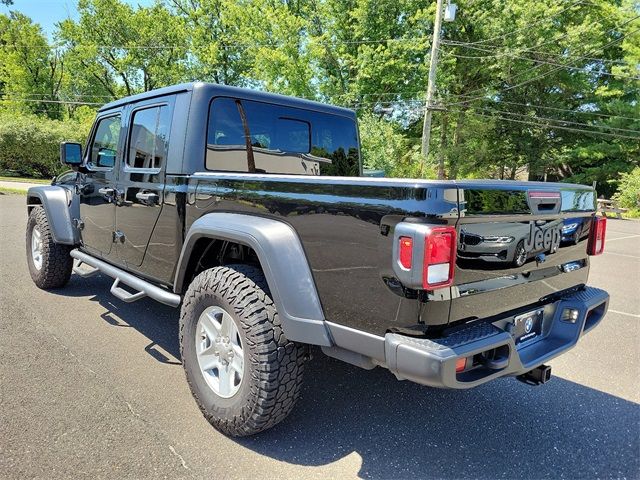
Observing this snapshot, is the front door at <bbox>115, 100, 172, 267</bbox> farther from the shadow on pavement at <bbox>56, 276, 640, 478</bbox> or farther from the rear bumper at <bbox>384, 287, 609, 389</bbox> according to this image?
the rear bumper at <bbox>384, 287, 609, 389</bbox>

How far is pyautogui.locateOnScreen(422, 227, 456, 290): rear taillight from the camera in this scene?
1754 mm

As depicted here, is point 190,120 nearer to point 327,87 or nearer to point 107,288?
point 107,288

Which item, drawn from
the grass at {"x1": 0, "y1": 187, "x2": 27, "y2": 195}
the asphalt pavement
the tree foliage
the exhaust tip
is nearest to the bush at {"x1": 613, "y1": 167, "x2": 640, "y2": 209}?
the tree foliage

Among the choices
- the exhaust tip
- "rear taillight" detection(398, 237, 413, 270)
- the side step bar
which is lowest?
the exhaust tip

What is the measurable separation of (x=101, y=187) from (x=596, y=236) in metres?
3.89

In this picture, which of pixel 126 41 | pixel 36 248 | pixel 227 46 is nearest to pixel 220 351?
pixel 36 248

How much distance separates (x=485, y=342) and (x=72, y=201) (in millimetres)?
4335

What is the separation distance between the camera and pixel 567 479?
227cm

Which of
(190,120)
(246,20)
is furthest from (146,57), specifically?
(190,120)

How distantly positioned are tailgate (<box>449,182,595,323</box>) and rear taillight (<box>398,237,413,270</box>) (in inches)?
9.8

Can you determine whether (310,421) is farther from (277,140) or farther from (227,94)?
(227,94)

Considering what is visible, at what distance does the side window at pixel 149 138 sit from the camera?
320 centimetres

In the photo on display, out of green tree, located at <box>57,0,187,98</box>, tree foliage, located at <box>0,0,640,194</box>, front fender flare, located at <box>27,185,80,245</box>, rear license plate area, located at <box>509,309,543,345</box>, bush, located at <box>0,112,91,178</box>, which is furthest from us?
green tree, located at <box>57,0,187,98</box>

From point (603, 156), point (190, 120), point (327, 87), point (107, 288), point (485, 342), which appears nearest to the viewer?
point (485, 342)
